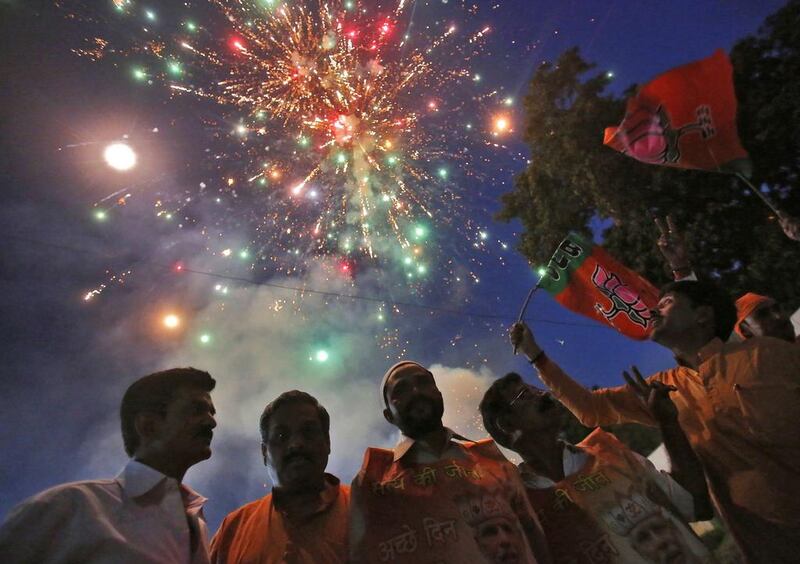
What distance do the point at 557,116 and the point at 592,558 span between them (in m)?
13.9

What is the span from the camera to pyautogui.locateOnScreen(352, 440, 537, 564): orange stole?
2215 millimetres

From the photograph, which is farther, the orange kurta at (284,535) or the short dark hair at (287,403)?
the short dark hair at (287,403)

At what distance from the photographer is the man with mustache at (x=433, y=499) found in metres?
2.22

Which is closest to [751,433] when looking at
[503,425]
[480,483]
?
[503,425]

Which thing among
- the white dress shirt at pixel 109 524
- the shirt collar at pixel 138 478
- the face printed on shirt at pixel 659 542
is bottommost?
the face printed on shirt at pixel 659 542

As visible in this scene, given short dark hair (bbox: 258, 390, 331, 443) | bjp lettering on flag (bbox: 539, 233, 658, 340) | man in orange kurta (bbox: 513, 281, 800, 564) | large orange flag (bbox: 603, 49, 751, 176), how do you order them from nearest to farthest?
man in orange kurta (bbox: 513, 281, 800, 564), short dark hair (bbox: 258, 390, 331, 443), large orange flag (bbox: 603, 49, 751, 176), bjp lettering on flag (bbox: 539, 233, 658, 340)

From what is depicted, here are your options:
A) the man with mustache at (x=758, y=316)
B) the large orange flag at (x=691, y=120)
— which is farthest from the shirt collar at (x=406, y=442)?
the large orange flag at (x=691, y=120)

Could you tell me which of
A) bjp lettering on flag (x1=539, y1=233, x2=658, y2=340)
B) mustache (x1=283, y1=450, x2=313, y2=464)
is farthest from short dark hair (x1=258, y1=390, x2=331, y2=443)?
bjp lettering on flag (x1=539, y1=233, x2=658, y2=340)

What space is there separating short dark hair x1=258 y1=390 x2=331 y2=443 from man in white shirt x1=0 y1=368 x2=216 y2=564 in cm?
32

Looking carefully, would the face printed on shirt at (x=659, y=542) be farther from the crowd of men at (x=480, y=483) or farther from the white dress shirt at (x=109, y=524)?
the white dress shirt at (x=109, y=524)

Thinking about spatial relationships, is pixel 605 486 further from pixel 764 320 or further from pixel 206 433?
pixel 764 320

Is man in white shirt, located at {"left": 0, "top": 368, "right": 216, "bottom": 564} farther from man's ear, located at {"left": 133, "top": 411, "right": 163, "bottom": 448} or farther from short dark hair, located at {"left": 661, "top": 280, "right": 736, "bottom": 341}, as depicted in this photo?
short dark hair, located at {"left": 661, "top": 280, "right": 736, "bottom": 341}

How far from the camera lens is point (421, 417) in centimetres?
273

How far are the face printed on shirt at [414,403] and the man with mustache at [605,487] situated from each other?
1.85 feet
